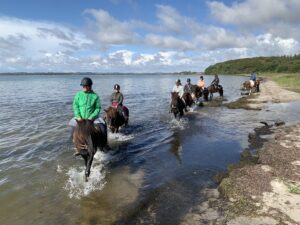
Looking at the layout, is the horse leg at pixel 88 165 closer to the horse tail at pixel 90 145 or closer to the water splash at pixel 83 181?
→ the horse tail at pixel 90 145

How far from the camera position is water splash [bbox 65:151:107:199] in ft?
25.5

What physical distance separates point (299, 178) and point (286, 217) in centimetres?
218

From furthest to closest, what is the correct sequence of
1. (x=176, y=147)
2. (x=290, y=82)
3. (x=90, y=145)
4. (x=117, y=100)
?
(x=290, y=82)
(x=117, y=100)
(x=176, y=147)
(x=90, y=145)

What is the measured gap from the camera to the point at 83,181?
8391 millimetres

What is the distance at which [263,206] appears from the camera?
634 centimetres

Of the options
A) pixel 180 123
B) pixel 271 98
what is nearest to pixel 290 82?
pixel 271 98

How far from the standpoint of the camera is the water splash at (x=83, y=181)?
777 cm

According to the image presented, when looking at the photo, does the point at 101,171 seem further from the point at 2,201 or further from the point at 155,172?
the point at 2,201

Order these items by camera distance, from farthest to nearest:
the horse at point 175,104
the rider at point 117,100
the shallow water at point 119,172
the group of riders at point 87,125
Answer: the horse at point 175,104 → the rider at point 117,100 → the group of riders at point 87,125 → the shallow water at point 119,172

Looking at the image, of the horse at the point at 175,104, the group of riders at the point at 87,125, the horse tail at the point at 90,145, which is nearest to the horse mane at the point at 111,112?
the group of riders at the point at 87,125

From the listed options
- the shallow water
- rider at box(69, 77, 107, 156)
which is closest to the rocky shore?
the shallow water

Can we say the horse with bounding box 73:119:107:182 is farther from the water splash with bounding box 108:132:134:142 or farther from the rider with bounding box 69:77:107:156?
the water splash with bounding box 108:132:134:142

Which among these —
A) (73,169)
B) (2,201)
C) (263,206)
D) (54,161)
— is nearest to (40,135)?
(54,161)

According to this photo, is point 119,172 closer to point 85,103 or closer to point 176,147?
point 85,103
